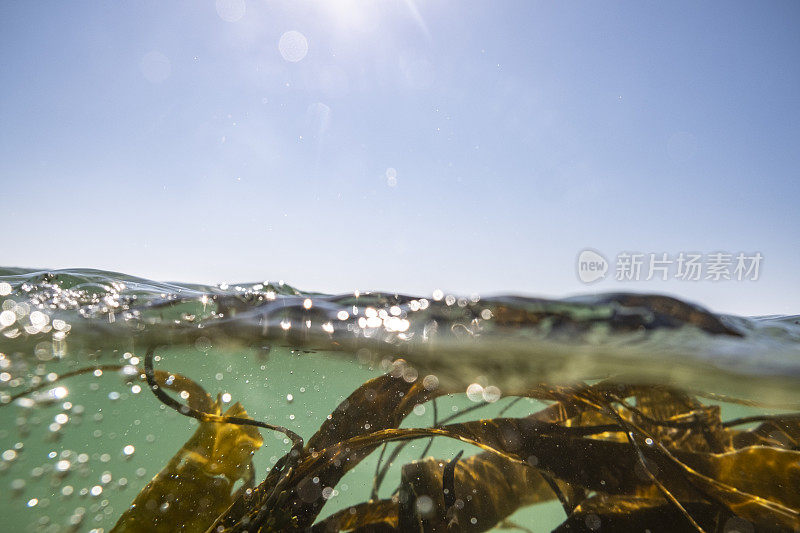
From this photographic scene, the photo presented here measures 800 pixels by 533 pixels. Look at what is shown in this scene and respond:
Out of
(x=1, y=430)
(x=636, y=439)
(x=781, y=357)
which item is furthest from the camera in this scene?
(x=1, y=430)

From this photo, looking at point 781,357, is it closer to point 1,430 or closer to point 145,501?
point 145,501

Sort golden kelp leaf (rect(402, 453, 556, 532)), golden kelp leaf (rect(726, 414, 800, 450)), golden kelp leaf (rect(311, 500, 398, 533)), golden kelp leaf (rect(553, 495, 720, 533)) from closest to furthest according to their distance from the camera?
golden kelp leaf (rect(553, 495, 720, 533)) → golden kelp leaf (rect(311, 500, 398, 533)) → golden kelp leaf (rect(402, 453, 556, 532)) → golden kelp leaf (rect(726, 414, 800, 450))

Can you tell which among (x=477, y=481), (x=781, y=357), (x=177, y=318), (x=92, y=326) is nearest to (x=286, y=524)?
(x=477, y=481)

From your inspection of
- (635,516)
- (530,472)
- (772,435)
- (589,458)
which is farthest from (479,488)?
(772,435)

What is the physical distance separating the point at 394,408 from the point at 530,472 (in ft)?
3.41

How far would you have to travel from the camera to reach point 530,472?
2.73m

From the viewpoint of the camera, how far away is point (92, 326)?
418 cm

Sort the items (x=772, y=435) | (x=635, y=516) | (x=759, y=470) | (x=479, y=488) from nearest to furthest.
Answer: (x=635, y=516) < (x=759, y=470) < (x=479, y=488) < (x=772, y=435)

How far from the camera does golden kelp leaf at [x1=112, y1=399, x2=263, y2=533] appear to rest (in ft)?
8.41

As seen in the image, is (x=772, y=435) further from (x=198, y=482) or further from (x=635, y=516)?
(x=198, y=482)

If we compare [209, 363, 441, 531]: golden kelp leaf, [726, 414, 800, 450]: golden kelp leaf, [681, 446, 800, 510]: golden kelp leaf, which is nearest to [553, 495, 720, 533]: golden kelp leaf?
[681, 446, 800, 510]: golden kelp leaf

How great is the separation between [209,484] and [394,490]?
1289 mm

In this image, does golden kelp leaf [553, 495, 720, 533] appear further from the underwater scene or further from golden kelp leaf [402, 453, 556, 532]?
golden kelp leaf [402, 453, 556, 532]

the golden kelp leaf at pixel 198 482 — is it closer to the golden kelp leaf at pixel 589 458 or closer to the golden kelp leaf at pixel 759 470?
the golden kelp leaf at pixel 589 458
